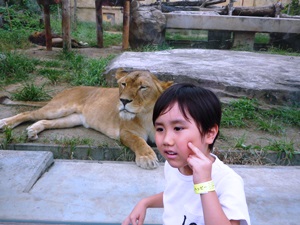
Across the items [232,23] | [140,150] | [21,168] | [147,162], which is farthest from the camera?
[232,23]

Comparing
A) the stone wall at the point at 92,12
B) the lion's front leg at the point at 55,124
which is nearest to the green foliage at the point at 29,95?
the lion's front leg at the point at 55,124

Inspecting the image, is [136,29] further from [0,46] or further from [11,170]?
[11,170]

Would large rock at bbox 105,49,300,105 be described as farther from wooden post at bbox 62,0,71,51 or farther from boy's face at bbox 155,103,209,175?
boy's face at bbox 155,103,209,175

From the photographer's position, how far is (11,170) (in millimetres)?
2777

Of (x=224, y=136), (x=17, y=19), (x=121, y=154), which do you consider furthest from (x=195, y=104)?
(x=17, y=19)

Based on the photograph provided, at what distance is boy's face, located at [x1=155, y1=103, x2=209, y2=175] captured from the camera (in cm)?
137

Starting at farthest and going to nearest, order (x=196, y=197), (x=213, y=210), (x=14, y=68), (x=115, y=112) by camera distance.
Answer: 1. (x=14, y=68)
2. (x=115, y=112)
3. (x=196, y=197)
4. (x=213, y=210)

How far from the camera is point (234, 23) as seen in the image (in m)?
9.33

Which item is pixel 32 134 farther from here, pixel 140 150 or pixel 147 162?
pixel 147 162

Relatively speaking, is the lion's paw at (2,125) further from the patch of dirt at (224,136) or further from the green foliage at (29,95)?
the green foliage at (29,95)

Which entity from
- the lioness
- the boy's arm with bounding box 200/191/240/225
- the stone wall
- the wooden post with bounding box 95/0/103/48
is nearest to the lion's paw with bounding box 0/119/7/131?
the lioness

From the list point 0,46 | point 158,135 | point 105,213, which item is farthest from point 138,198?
point 0,46

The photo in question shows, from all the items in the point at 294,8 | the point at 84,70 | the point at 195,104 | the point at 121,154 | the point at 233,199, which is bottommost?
the point at 121,154

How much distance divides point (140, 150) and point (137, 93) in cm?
50
